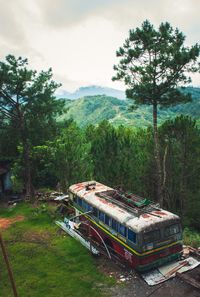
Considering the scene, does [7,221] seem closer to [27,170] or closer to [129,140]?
[27,170]

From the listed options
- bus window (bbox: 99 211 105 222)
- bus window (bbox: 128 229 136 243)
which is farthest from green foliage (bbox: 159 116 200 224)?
bus window (bbox: 128 229 136 243)

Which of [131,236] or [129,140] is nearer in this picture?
[131,236]

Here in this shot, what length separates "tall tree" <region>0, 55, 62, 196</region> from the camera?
24.3 m

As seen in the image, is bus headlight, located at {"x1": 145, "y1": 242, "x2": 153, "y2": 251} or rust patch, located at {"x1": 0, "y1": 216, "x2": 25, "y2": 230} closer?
bus headlight, located at {"x1": 145, "y1": 242, "x2": 153, "y2": 251}

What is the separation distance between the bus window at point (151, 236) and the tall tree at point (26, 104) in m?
17.0

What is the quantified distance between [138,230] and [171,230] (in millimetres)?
2090

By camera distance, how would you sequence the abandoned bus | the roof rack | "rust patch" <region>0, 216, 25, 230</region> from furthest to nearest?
"rust patch" <region>0, 216, 25, 230</region>, the roof rack, the abandoned bus

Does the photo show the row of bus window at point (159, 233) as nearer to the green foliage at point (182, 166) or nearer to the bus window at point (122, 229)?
the bus window at point (122, 229)

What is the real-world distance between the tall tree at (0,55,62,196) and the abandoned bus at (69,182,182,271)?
12740mm

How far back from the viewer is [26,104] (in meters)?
26.6

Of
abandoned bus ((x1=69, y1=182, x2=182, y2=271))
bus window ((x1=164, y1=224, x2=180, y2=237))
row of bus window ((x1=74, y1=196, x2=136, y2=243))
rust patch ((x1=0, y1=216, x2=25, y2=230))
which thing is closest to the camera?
abandoned bus ((x1=69, y1=182, x2=182, y2=271))

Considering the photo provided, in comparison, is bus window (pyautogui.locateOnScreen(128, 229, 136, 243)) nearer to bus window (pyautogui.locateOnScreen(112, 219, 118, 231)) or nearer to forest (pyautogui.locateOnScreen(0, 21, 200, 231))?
bus window (pyautogui.locateOnScreen(112, 219, 118, 231))

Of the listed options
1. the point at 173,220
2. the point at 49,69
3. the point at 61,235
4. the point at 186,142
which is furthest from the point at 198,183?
the point at 49,69

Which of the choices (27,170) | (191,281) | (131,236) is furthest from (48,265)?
(27,170)
